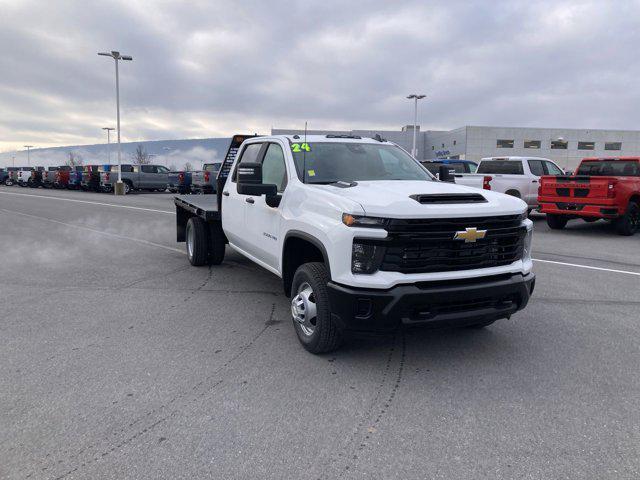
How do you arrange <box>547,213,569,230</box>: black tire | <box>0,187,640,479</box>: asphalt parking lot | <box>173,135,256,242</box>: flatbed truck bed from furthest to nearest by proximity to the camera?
<box>547,213,569,230</box>: black tire, <box>173,135,256,242</box>: flatbed truck bed, <box>0,187,640,479</box>: asphalt parking lot

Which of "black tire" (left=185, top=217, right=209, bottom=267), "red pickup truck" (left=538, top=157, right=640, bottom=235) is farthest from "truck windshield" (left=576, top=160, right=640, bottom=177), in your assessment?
"black tire" (left=185, top=217, right=209, bottom=267)

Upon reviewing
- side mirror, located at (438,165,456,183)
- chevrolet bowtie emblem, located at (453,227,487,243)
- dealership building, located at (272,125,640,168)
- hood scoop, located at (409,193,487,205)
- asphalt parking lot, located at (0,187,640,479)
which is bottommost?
asphalt parking lot, located at (0,187,640,479)

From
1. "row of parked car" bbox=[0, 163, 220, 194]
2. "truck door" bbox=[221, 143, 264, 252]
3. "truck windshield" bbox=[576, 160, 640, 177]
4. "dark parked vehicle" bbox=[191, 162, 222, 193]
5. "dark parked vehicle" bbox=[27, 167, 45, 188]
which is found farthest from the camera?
"dark parked vehicle" bbox=[27, 167, 45, 188]

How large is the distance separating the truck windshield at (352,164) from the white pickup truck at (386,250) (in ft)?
0.07

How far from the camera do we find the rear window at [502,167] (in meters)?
15.4

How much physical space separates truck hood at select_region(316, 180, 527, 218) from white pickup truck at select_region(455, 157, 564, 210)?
11.0 metres

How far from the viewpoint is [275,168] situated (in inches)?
216

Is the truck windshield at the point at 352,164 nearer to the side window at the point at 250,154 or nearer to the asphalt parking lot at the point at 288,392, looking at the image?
the side window at the point at 250,154

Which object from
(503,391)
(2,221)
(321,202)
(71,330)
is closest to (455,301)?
(503,391)

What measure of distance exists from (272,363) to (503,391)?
5.87ft

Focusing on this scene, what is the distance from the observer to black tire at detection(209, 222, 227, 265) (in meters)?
7.64

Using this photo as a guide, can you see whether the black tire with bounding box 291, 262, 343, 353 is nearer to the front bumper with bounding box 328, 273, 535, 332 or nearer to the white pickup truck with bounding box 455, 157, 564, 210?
the front bumper with bounding box 328, 273, 535, 332

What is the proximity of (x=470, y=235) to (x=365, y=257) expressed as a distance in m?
0.83

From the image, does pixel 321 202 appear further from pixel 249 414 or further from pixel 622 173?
pixel 622 173
